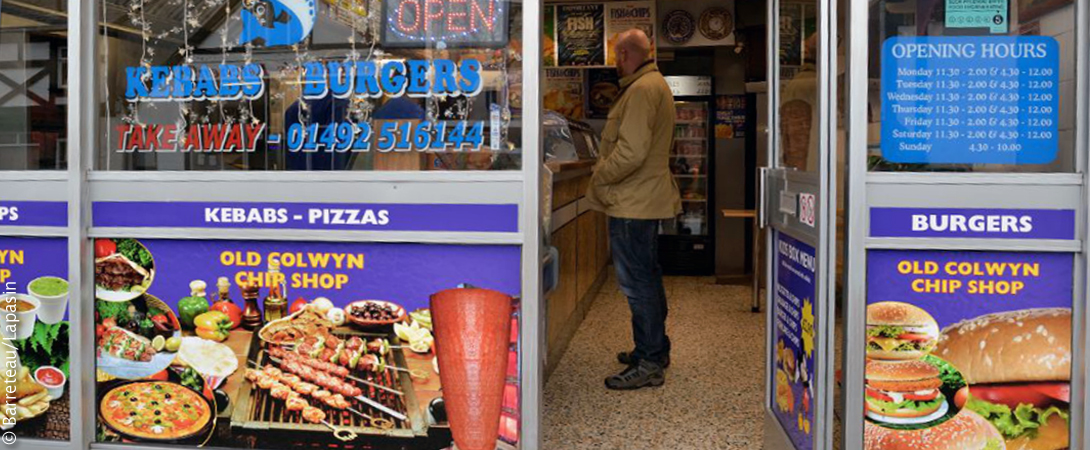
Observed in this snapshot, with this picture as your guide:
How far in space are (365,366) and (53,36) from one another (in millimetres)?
1531

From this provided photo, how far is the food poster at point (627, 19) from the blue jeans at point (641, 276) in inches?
151

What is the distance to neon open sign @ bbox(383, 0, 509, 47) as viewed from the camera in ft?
9.07

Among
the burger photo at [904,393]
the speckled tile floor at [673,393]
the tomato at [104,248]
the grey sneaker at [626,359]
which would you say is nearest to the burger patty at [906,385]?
the burger photo at [904,393]

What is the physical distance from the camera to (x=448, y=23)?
2.79 m

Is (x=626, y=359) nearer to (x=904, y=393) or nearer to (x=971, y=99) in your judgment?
(x=904, y=393)

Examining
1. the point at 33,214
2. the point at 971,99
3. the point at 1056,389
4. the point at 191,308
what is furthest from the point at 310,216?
the point at 1056,389

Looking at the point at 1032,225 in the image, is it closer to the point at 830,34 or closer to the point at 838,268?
the point at 838,268

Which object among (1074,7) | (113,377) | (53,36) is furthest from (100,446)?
(1074,7)

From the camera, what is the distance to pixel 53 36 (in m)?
3.07

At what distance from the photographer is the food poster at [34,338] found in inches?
121

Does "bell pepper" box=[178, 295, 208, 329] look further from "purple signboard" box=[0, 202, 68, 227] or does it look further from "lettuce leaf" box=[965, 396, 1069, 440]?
"lettuce leaf" box=[965, 396, 1069, 440]

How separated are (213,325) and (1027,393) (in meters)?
2.48

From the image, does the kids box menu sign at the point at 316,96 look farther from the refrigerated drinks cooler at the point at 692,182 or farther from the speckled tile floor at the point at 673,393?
the refrigerated drinks cooler at the point at 692,182

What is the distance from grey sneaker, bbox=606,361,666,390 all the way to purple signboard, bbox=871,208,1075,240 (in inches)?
78.1
